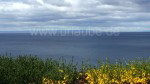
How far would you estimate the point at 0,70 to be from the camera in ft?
47.9

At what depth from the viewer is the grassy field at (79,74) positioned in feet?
41.7

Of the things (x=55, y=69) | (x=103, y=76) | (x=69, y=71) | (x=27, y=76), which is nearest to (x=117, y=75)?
(x=103, y=76)

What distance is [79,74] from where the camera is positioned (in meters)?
14.5

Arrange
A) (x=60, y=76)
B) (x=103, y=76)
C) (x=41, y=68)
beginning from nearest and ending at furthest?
(x=103, y=76) < (x=60, y=76) < (x=41, y=68)

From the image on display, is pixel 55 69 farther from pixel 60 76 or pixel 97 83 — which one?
pixel 97 83

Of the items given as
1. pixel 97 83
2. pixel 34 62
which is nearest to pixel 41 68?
pixel 34 62

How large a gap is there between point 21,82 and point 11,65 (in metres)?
2.15

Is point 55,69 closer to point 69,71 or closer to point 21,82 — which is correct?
point 69,71

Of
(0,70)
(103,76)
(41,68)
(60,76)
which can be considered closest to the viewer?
(103,76)

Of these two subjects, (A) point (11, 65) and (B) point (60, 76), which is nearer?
(B) point (60, 76)

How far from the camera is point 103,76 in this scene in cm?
1269

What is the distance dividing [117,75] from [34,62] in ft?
20.3

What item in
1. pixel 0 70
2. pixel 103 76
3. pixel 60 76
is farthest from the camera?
pixel 0 70

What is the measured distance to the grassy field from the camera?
12.7 meters
